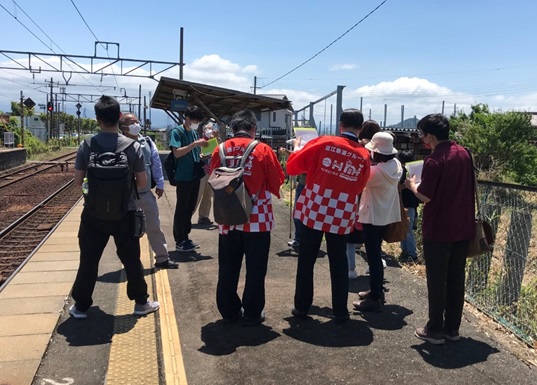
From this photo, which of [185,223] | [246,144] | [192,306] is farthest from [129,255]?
[185,223]

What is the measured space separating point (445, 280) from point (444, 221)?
499 mm

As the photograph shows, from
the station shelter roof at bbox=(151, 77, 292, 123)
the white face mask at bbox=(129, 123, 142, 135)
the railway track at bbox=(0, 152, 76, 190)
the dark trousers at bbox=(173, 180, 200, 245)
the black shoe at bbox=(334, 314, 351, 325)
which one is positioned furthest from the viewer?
the railway track at bbox=(0, 152, 76, 190)

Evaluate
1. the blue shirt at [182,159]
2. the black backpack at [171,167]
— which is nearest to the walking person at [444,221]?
the blue shirt at [182,159]

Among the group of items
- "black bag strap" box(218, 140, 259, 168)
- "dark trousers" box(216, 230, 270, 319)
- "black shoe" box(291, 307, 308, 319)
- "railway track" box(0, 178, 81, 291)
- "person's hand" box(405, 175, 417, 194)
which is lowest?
"railway track" box(0, 178, 81, 291)

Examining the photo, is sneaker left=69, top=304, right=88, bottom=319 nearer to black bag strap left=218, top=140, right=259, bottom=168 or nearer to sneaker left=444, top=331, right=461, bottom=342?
black bag strap left=218, top=140, right=259, bottom=168

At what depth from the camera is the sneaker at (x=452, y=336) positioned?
381 cm

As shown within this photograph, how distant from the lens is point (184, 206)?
609 centimetres

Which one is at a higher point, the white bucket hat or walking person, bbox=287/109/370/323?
the white bucket hat

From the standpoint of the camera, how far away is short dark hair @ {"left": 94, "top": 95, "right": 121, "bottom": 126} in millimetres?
3854

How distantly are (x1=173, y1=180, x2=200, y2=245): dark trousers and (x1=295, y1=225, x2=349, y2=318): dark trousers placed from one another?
95.7 inches

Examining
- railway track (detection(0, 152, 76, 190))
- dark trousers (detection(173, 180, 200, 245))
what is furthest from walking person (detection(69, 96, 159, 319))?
railway track (detection(0, 152, 76, 190))

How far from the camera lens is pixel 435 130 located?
3730mm

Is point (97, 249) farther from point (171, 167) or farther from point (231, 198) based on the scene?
point (171, 167)

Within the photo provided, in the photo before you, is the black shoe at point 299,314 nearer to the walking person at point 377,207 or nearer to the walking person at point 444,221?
the walking person at point 377,207
